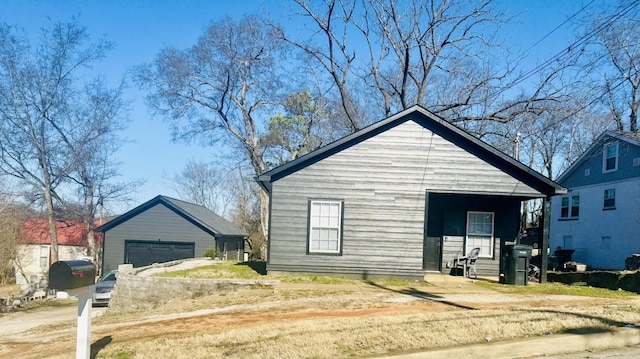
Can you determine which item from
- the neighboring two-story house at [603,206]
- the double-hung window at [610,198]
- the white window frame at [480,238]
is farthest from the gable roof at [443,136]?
the double-hung window at [610,198]

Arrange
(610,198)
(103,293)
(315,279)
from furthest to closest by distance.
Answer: (610,198) → (103,293) → (315,279)

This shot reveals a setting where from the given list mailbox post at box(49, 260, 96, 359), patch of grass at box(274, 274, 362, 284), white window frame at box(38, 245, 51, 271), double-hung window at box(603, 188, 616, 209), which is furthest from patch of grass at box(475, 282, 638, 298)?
white window frame at box(38, 245, 51, 271)

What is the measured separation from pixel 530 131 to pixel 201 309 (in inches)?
858

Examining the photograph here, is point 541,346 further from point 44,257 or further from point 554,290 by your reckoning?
point 44,257

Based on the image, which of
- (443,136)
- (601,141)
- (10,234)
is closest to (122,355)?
(443,136)

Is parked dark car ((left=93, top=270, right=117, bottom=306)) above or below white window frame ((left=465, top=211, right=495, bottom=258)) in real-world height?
below

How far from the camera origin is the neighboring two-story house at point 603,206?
24141 millimetres

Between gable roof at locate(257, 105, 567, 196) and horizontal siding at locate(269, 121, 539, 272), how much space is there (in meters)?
0.16

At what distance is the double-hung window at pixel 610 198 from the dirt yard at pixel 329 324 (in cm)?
1590

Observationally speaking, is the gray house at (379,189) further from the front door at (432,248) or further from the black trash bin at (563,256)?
the black trash bin at (563,256)

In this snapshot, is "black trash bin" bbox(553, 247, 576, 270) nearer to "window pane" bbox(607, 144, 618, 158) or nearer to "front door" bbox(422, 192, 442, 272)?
"window pane" bbox(607, 144, 618, 158)

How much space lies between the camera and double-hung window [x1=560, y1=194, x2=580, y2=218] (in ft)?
93.7

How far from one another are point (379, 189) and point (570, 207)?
18.9 m

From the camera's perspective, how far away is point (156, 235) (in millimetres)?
31797
